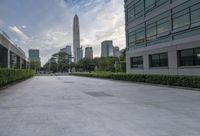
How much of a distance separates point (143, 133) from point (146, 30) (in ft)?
83.0

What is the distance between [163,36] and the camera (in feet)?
86.0

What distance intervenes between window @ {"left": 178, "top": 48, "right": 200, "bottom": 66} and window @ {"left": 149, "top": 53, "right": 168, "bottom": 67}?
244 centimetres

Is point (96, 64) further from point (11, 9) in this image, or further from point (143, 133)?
point (143, 133)

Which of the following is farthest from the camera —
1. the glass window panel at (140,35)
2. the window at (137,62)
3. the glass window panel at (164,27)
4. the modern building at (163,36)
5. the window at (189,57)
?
the window at (137,62)

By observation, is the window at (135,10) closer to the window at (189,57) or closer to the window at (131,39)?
the window at (131,39)

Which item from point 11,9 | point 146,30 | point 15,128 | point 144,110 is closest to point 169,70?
point 146,30

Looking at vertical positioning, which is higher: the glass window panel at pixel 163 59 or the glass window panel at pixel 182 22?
the glass window panel at pixel 182 22

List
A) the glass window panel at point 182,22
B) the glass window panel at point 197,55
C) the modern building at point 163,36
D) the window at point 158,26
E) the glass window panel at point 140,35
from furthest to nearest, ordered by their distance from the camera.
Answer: the glass window panel at point 140,35
the window at point 158,26
the glass window panel at point 182,22
the modern building at point 163,36
the glass window panel at point 197,55

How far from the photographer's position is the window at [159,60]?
2587 cm

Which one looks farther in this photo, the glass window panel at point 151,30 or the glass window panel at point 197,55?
the glass window panel at point 151,30

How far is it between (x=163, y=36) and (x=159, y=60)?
2.74 m

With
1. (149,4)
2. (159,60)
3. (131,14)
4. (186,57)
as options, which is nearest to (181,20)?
(186,57)

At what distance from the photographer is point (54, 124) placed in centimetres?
738

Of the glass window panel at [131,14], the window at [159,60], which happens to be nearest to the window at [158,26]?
the window at [159,60]
